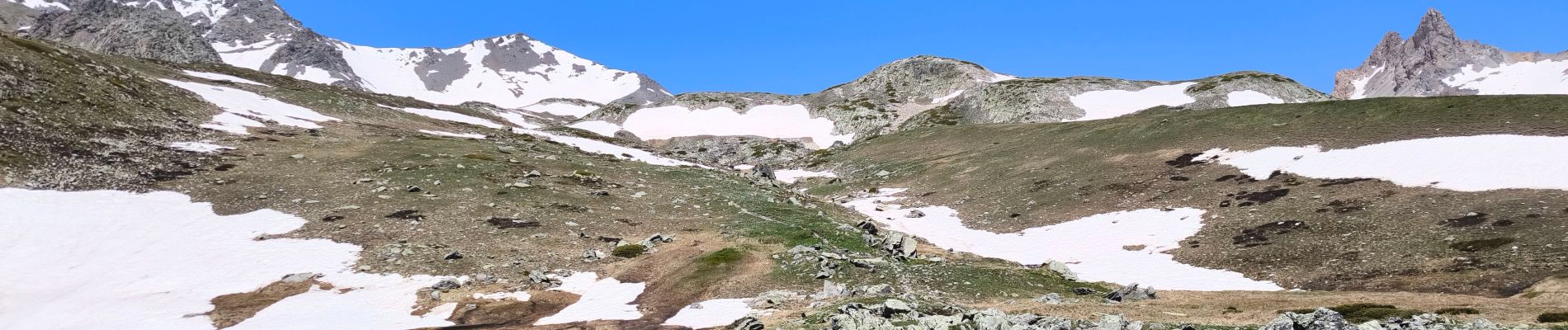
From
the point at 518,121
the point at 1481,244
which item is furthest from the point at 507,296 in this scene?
the point at 518,121

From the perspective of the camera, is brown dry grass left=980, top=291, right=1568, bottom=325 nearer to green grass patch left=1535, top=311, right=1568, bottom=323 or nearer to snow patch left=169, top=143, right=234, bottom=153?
green grass patch left=1535, top=311, right=1568, bottom=323

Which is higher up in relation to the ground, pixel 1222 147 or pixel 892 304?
pixel 1222 147

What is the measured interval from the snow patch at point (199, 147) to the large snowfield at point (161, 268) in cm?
1250

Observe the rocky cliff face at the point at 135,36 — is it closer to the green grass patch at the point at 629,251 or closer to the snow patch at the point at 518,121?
the snow patch at the point at 518,121

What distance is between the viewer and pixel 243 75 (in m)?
103

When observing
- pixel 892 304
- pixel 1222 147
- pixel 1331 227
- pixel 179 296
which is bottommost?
pixel 179 296

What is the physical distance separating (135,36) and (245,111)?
376 feet

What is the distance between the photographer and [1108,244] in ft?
151

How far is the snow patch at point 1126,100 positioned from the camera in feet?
344

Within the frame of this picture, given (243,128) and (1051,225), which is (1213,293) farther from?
(243,128)

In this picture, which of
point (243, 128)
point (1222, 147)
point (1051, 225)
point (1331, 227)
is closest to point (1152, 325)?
point (1331, 227)

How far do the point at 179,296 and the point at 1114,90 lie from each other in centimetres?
11576

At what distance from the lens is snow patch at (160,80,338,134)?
67.2 metres

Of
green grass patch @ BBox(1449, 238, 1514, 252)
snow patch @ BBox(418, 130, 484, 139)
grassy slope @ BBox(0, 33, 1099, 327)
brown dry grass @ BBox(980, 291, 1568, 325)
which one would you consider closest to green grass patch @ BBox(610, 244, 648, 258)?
grassy slope @ BBox(0, 33, 1099, 327)
